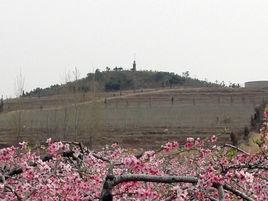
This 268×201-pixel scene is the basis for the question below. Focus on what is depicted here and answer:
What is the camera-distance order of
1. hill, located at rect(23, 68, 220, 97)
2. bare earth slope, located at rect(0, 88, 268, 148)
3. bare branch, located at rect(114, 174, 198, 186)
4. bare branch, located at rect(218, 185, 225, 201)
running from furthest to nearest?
hill, located at rect(23, 68, 220, 97) → bare earth slope, located at rect(0, 88, 268, 148) → bare branch, located at rect(218, 185, 225, 201) → bare branch, located at rect(114, 174, 198, 186)

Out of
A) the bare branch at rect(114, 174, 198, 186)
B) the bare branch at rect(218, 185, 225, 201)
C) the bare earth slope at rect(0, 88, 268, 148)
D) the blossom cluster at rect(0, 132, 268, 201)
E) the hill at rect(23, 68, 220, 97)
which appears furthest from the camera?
the hill at rect(23, 68, 220, 97)

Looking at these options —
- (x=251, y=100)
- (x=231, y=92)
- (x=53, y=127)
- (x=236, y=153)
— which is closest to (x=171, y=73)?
(x=231, y=92)

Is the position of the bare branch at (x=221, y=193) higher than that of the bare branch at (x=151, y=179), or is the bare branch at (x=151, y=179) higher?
the bare branch at (x=151, y=179)

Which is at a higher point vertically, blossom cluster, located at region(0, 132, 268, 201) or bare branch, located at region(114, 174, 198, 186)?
bare branch, located at region(114, 174, 198, 186)

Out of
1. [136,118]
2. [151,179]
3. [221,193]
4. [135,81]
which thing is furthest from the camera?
[135,81]

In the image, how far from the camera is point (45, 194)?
16.8ft

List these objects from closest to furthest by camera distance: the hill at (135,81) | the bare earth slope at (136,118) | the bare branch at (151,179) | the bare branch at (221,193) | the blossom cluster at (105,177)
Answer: the bare branch at (151,179), the bare branch at (221,193), the blossom cluster at (105,177), the bare earth slope at (136,118), the hill at (135,81)

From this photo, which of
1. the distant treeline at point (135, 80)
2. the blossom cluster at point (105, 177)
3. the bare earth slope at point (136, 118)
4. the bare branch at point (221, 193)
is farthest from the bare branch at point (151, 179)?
the distant treeline at point (135, 80)

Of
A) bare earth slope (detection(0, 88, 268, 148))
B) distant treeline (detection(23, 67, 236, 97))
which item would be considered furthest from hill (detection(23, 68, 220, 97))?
bare earth slope (detection(0, 88, 268, 148))

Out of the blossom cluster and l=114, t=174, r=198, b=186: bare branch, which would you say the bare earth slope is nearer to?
the blossom cluster

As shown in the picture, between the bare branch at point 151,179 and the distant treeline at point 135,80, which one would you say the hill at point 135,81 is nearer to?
the distant treeline at point 135,80

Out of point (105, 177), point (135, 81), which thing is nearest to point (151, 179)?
point (105, 177)

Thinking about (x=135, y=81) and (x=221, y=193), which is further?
(x=135, y=81)

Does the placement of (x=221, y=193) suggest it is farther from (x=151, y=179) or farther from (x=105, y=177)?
(x=105, y=177)
